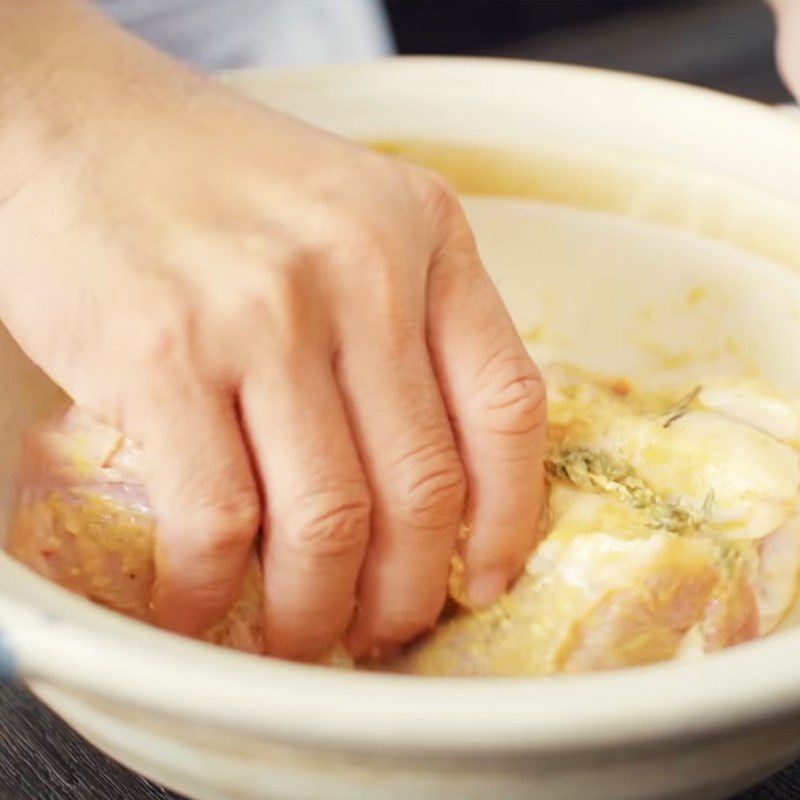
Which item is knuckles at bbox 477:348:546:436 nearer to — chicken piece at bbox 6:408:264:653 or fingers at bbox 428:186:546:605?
fingers at bbox 428:186:546:605

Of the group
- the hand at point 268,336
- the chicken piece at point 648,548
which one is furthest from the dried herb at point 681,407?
the hand at point 268,336

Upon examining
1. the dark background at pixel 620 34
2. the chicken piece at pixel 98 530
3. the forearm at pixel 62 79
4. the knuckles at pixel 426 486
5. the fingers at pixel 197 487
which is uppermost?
the forearm at pixel 62 79

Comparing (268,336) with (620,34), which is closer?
(268,336)

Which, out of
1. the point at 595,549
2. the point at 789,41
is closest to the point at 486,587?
the point at 595,549

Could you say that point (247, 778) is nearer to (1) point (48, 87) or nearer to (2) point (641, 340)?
(1) point (48, 87)

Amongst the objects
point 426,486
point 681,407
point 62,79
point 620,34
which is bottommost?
point 620,34

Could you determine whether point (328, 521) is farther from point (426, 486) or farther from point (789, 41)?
point (789, 41)

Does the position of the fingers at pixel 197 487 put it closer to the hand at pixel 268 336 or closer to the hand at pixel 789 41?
the hand at pixel 268 336
